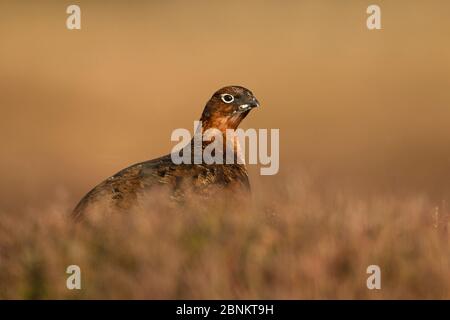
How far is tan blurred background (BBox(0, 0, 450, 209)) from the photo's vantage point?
21125 mm

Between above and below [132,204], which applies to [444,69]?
above

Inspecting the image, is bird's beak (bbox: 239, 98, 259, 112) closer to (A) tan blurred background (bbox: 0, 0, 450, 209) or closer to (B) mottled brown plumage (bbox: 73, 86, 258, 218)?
(B) mottled brown plumage (bbox: 73, 86, 258, 218)

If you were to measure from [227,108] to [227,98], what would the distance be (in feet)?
0.36

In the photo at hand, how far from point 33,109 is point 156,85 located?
12.3 ft

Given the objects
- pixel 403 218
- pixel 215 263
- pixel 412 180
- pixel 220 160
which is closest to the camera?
pixel 215 263

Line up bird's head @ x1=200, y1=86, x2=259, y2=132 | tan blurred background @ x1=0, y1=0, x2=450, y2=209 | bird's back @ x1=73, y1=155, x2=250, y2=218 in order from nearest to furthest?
bird's back @ x1=73, y1=155, x2=250, y2=218, bird's head @ x1=200, y1=86, x2=259, y2=132, tan blurred background @ x1=0, y1=0, x2=450, y2=209

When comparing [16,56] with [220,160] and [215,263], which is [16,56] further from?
[215,263]

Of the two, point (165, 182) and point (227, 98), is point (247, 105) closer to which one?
point (227, 98)

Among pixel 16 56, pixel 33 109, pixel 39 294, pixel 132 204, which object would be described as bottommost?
pixel 39 294

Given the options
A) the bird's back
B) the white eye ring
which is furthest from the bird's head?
the bird's back

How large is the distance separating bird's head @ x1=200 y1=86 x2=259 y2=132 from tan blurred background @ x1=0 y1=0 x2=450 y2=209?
27.5ft

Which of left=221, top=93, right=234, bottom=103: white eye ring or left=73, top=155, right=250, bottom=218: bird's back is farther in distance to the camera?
left=221, top=93, right=234, bottom=103: white eye ring

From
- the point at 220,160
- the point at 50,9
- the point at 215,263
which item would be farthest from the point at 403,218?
the point at 50,9

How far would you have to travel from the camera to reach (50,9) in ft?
108
